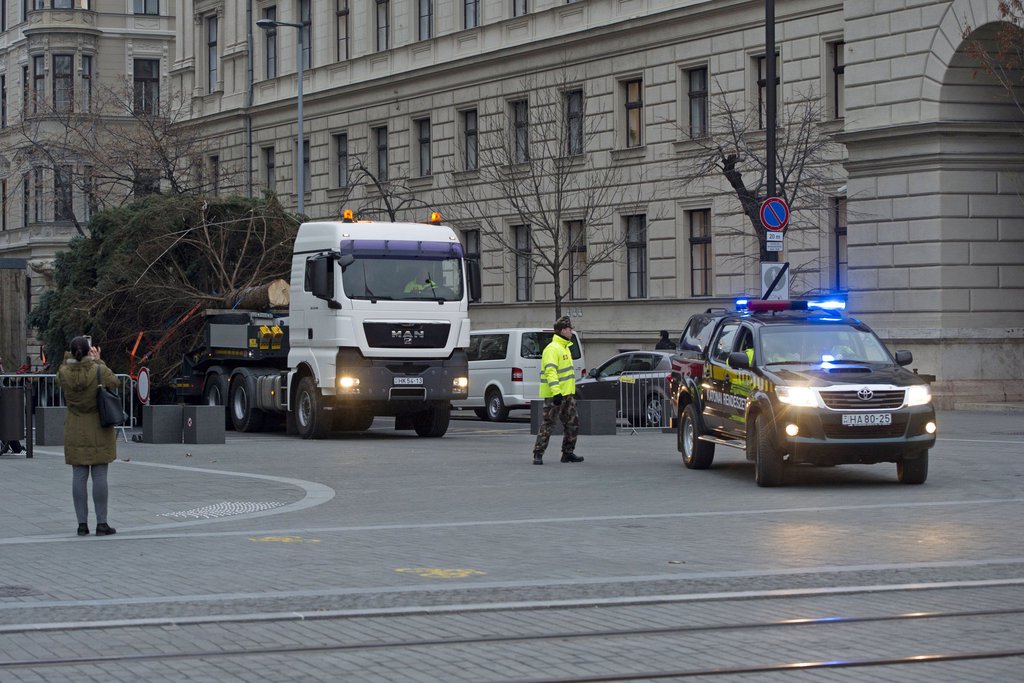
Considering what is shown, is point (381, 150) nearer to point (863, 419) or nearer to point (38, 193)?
point (38, 193)

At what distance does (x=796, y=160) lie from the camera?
34969 millimetres

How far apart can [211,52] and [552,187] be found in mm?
22698

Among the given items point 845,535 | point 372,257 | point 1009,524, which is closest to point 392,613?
point 845,535

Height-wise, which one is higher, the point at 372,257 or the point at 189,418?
the point at 372,257

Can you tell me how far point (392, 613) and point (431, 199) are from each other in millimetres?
40497

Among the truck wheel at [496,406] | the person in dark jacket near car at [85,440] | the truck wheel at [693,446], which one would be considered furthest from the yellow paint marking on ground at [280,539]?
the truck wheel at [496,406]

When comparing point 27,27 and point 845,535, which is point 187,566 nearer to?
point 845,535

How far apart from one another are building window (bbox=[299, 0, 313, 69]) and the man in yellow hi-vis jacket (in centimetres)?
3683

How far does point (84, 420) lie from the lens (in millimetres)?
13812

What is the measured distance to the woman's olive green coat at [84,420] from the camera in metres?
13.7

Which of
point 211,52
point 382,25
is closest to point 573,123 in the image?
point 382,25

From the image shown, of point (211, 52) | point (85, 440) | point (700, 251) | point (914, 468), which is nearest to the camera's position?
point (85, 440)

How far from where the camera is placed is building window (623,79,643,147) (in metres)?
42.6

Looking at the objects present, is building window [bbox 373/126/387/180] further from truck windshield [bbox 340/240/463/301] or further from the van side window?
truck windshield [bbox 340/240/463/301]
